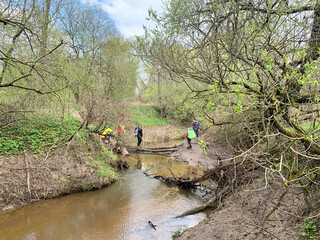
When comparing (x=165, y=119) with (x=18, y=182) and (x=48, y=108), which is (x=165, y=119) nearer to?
(x=48, y=108)

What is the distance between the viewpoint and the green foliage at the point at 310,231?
392 cm

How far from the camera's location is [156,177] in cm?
1152

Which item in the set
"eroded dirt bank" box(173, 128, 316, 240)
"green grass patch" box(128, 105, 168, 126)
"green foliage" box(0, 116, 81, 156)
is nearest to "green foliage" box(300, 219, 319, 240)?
"eroded dirt bank" box(173, 128, 316, 240)

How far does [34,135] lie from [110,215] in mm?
5111

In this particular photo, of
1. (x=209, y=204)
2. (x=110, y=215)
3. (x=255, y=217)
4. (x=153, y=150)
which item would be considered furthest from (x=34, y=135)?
(x=255, y=217)

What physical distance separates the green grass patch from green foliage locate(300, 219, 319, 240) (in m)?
20.8

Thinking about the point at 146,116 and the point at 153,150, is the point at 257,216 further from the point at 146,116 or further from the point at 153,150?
the point at 146,116

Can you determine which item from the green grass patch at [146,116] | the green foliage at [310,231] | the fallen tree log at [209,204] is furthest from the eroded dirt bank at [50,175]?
the green grass patch at [146,116]

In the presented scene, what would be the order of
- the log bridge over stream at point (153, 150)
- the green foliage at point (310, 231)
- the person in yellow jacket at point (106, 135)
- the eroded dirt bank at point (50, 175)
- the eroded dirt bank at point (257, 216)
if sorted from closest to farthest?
the green foliage at point (310, 231) → the eroded dirt bank at point (257, 216) → the eroded dirt bank at point (50, 175) → the person in yellow jacket at point (106, 135) → the log bridge over stream at point (153, 150)

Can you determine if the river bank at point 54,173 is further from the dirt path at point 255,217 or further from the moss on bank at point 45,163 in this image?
the dirt path at point 255,217

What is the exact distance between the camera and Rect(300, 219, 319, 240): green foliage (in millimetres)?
3918

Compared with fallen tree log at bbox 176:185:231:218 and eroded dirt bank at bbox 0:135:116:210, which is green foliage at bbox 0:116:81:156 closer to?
eroded dirt bank at bbox 0:135:116:210

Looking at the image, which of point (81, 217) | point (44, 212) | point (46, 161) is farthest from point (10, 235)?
point (46, 161)

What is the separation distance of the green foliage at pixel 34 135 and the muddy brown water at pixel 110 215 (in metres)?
2.47
